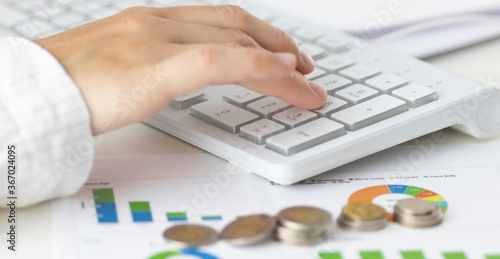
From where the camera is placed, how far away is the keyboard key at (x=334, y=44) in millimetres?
872

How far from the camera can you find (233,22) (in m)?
0.75

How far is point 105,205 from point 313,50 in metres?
0.35

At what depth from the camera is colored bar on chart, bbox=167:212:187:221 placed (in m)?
0.61

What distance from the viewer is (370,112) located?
0.70 m

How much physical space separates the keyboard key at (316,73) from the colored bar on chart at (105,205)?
0.85 ft

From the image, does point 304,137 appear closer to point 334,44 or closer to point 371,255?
point 371,255

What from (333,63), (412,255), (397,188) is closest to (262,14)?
(333,63)

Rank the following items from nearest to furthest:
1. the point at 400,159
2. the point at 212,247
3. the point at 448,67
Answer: the point at 212,247
the point at 400,159
the point at 448,67

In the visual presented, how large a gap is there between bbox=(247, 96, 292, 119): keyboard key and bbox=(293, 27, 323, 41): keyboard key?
0.18m

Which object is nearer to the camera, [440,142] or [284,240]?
[284,240]

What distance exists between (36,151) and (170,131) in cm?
17

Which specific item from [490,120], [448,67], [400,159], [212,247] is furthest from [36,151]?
[448,67]

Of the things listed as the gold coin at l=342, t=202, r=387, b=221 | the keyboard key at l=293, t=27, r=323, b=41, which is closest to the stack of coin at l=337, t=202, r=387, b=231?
the gold coin at l=342, t=202, r=387, b=221

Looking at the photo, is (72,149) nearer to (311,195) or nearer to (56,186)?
(56,186)
